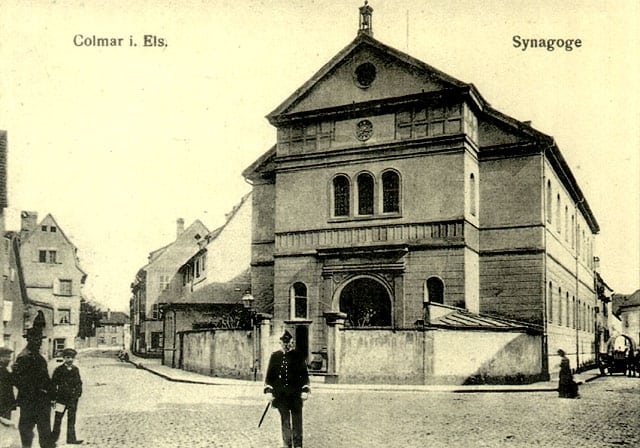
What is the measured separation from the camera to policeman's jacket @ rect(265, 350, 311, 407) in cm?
1099

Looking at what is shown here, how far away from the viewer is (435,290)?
1037 inches

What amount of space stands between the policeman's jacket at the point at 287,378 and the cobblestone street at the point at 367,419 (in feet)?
3.78

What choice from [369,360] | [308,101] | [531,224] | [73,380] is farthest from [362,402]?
[308,101]

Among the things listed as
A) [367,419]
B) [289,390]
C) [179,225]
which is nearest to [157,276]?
[179,225]

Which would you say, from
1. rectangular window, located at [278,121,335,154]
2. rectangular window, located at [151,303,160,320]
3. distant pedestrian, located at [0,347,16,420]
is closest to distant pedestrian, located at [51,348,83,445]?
distant pedestrian, located at [0,347,16,420]

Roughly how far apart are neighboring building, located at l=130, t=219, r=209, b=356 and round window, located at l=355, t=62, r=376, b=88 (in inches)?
895

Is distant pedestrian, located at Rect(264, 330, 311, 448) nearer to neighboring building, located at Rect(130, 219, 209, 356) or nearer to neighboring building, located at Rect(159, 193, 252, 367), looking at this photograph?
neighboring building, located at Rect(159, 193, 252, 367)

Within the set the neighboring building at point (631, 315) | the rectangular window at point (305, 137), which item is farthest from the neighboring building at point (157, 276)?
the neighboring building at point (631, 315)

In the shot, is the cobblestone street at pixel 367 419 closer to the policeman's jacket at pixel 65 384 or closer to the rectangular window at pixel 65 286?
the policeman's jacket at pixel 65 384

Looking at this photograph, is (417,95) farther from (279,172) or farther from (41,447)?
(41,447)

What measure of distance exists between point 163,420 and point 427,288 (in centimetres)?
1421

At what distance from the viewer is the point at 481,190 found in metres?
27.8

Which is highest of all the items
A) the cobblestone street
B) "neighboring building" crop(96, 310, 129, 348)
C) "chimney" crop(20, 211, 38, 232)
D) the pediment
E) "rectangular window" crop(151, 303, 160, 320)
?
the pediment

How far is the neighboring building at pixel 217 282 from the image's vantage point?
36456 mm
